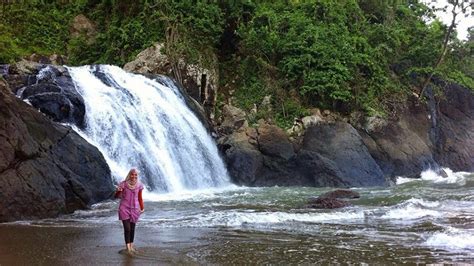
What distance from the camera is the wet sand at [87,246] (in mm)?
7549

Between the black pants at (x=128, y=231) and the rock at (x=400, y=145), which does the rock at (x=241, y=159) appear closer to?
the rock at (x=400, y=145)

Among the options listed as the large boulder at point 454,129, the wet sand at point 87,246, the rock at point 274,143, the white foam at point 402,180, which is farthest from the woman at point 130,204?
the large boulder at point 454,129

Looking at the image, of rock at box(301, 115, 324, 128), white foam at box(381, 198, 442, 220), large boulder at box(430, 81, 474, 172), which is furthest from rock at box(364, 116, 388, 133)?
white foam at box(381, 198, 442, 220)

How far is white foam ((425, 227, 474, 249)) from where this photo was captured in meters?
9.21

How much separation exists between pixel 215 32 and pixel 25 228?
17.6m

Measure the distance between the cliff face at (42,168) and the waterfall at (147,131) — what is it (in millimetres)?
1609

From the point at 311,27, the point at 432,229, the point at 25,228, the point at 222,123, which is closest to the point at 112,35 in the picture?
the point at 222,123

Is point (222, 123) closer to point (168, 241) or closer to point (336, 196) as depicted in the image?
point (336, 196)

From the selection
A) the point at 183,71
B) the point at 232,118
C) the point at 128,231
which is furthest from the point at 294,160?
the point at 128,231

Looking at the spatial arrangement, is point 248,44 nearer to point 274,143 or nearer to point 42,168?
point 274,143

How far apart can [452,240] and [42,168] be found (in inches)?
352

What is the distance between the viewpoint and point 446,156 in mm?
30547

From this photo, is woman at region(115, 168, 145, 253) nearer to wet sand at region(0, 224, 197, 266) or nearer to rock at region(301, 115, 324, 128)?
wet sand at region(0, 224, 197, 266)

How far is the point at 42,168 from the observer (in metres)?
12.4
